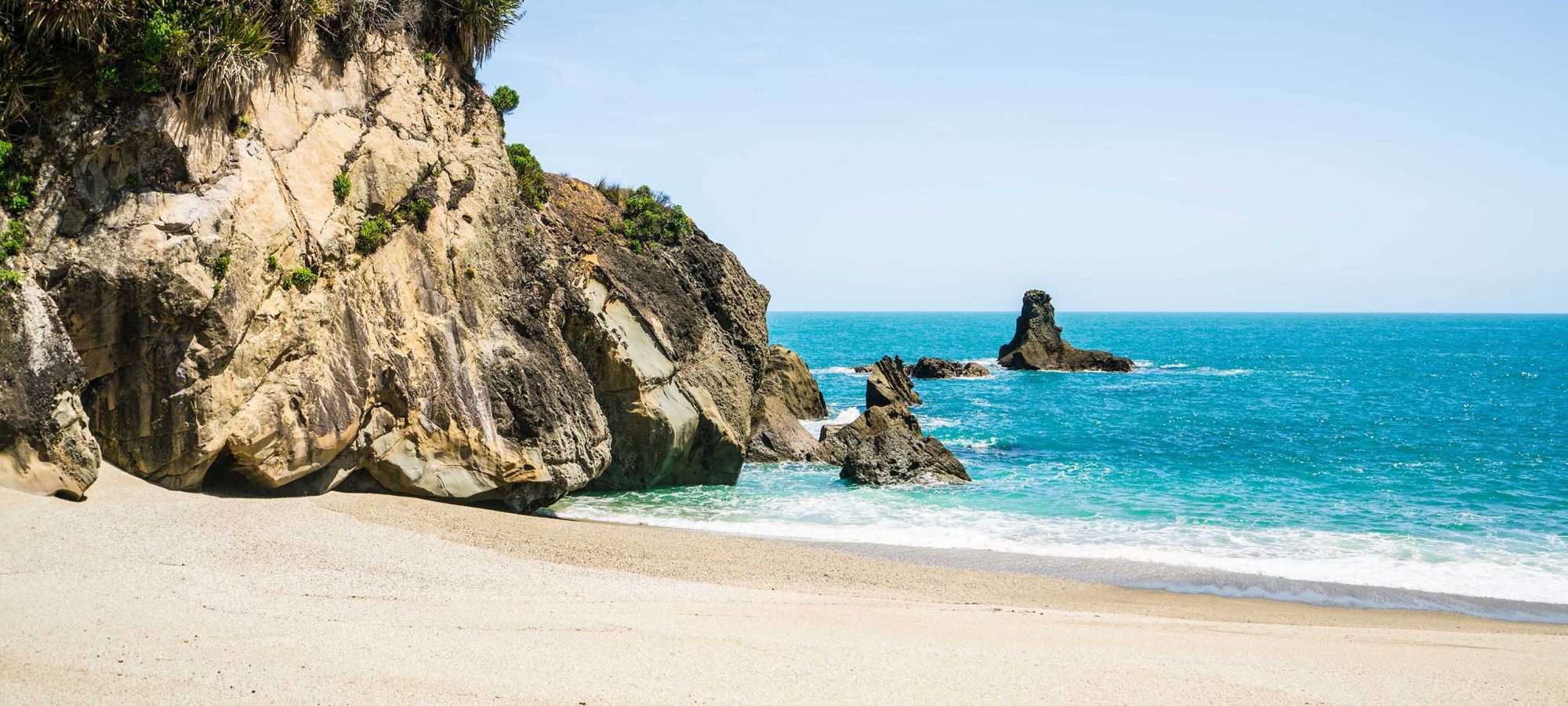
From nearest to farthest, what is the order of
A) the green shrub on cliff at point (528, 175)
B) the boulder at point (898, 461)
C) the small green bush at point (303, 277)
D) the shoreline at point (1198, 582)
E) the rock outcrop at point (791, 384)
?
the small green bush at point (303, 277) < the shoreline at point (1198, 582) < the green shrub on cliff at point (528, 175) < the boulder at point (898, 461) < the rock outcrop at point (791, 384)

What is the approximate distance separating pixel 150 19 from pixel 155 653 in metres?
8.31

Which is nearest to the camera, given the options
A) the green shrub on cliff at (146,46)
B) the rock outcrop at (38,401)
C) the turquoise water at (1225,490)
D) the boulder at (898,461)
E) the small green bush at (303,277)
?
the rock outcrop at (38,401)

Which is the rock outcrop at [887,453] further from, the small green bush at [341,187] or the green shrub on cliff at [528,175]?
the small green bush at [341,187]

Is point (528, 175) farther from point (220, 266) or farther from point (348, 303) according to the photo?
point (220, 266)

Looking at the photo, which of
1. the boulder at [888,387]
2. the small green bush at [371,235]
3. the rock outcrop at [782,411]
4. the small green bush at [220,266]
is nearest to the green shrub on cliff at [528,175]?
the small green bush at [371,235]

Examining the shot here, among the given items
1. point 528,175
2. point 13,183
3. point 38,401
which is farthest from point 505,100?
point 38,401

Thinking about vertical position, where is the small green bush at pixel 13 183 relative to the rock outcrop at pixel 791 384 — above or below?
above

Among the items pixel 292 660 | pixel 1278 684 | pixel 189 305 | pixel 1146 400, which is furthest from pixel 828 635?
pixel 1146 400

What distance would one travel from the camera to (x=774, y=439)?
27375mm

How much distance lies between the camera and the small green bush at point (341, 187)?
1409cm

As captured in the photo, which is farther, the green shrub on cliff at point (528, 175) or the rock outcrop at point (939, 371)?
the rock outcrop at point (939, 371)

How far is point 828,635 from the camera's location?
348 inches

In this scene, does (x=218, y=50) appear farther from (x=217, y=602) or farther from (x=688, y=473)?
(x=688, y=473)

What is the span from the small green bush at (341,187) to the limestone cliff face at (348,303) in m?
0.06
